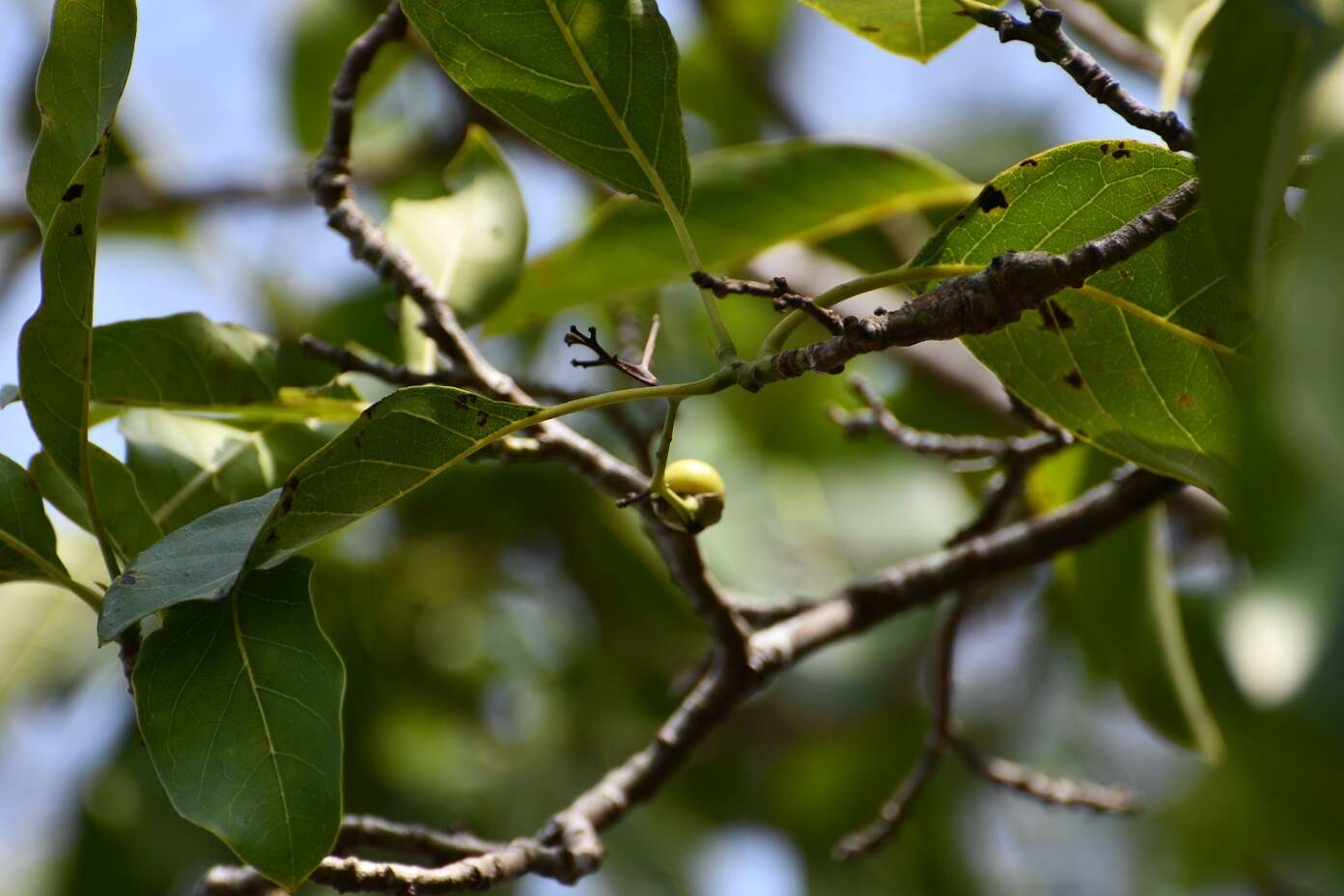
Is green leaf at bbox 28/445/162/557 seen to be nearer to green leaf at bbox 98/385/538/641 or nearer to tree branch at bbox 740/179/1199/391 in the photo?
green leaf at bbox 98/385/538/641

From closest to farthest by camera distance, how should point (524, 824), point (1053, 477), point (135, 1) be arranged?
point (135, 1) < point (1053, 477) < point (524, 824)

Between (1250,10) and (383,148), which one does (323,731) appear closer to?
(1250,10)

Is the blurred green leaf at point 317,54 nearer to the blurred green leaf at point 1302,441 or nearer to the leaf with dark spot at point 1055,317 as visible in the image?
the leaf with dark spot at point 1055,317

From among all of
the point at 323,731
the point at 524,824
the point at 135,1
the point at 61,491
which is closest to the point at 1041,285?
the point at 323,731

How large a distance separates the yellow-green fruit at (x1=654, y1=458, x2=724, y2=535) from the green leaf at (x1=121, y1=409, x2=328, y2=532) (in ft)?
1.42

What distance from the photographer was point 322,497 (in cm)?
82

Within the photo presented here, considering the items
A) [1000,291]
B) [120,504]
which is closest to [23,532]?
[120,504]

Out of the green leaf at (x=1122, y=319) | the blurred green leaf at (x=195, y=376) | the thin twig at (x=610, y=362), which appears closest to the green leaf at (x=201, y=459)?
the blurred green leaf at (x=195, y=376)

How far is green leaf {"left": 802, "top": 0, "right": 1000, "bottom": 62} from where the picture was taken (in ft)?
3.59

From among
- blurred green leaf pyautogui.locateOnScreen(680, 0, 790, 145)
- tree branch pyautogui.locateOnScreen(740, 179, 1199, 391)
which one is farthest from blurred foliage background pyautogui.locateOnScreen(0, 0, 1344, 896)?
tree branch pyautogui.locateOnScreen(740, 179, 1199, 391)

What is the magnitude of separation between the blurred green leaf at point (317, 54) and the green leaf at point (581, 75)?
6.62 feet

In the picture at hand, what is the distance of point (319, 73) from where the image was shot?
9.42ft

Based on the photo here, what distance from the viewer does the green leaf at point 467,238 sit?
1327 mm

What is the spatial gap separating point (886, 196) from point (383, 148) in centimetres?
159
